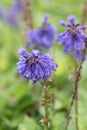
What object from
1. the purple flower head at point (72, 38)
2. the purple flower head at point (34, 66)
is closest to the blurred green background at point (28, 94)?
the purple flower head at point (72, 38)

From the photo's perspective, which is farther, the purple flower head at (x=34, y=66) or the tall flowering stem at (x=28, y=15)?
the tall flowering stem at (x=28, y=15)

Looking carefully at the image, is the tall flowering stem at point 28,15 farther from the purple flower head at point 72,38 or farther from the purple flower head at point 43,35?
the purple flower head at point 72,38

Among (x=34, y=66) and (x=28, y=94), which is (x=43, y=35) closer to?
(x=28, y=94)

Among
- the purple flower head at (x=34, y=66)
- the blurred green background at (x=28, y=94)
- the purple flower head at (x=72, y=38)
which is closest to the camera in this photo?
the purple flower head at (x=34, y=66)

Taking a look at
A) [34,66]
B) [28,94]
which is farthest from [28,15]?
[34,66]

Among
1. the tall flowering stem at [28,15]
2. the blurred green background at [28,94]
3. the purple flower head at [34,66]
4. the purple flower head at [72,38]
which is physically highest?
the tall flowering stem at [28,15]

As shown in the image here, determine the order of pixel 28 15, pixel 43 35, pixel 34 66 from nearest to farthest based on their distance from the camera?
pixel 34 66 < pixel 43 35 < pixel 28 15

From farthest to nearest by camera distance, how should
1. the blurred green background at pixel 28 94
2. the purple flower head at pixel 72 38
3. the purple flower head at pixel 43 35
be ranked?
the purple flower head at pixel 43 35
the blurred green background at pixel 28 94
the purple flower head at pixel 72 38

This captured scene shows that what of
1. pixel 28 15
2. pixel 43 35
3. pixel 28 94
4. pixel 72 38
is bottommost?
pixel 72 38
